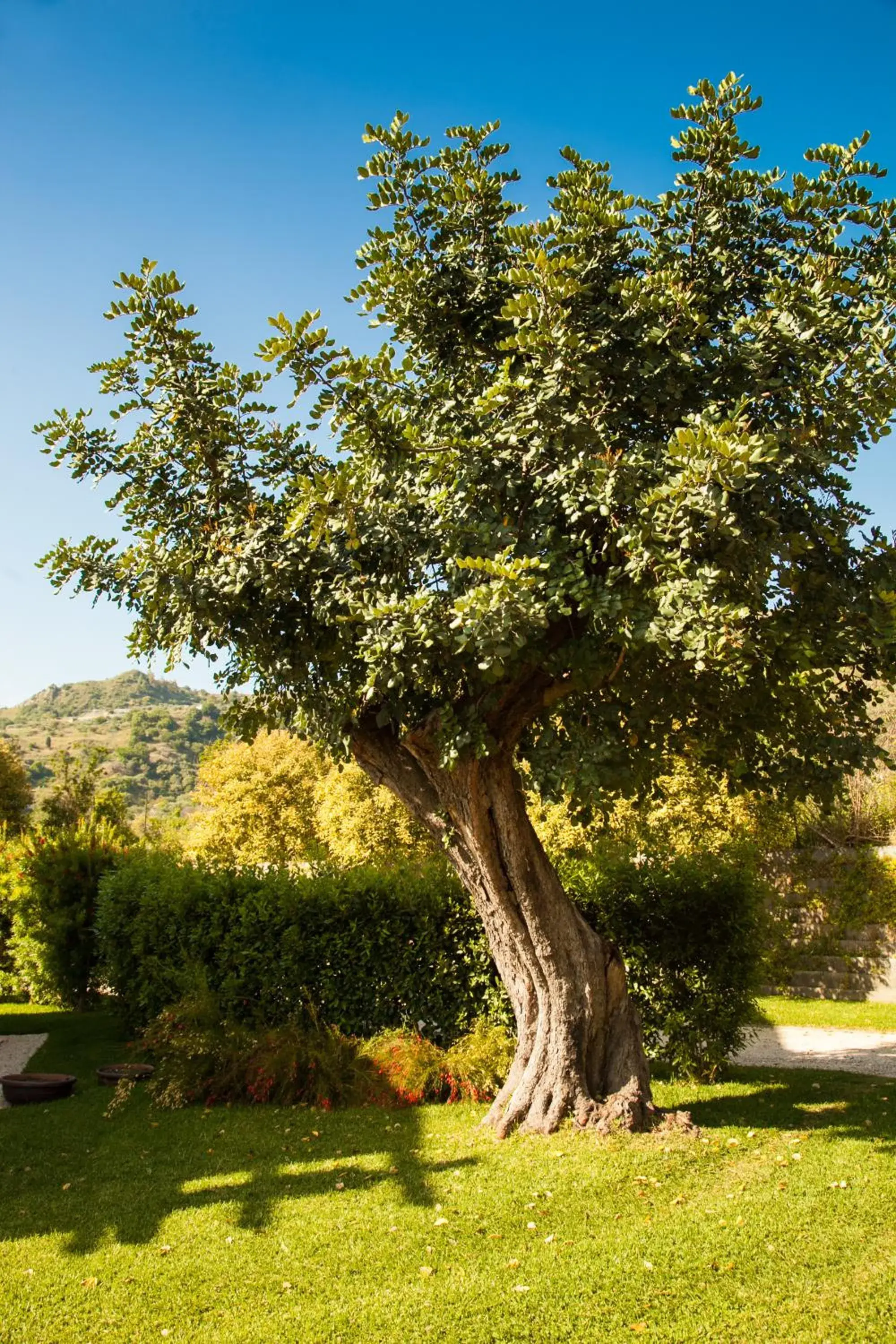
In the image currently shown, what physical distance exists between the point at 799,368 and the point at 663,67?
8.55 ft

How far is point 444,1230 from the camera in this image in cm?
520

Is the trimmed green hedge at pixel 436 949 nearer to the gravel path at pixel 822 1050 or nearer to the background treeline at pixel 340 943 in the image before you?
the background treeline at pixel 340 943

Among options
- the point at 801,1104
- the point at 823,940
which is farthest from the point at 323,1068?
the point at 823,940

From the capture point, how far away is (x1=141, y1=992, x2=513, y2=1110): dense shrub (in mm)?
8320

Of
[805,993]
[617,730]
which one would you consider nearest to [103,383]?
[617,730]

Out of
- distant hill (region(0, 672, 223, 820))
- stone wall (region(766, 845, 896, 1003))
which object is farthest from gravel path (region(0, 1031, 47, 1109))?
distant hill (region(0, 672, 223, 820))

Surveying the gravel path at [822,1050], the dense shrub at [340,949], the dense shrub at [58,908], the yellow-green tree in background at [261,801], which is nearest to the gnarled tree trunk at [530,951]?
the dense shrub at [340,949]

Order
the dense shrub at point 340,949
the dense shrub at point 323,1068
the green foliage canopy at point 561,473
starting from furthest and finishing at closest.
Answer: the dense shrub at point 340,949 → the dense shrub at point 323,1068 → the green foliage canopy at point 561,473

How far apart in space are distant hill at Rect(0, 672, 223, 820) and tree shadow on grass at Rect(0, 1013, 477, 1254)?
139ft

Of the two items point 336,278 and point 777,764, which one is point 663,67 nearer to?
point 336,278

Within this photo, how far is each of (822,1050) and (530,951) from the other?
7019 mm

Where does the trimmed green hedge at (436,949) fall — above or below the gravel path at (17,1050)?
above

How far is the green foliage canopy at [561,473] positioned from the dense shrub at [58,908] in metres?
8.04

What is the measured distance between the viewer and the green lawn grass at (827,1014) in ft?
46.6
